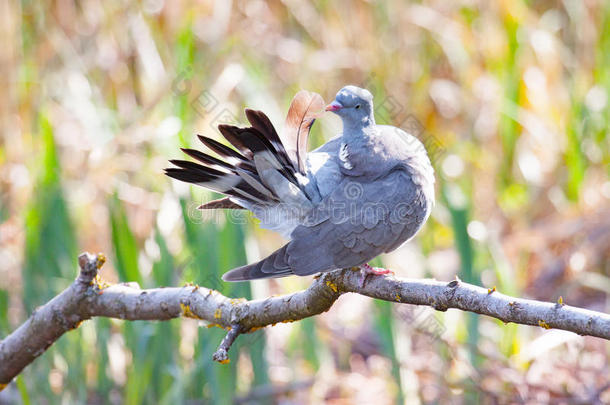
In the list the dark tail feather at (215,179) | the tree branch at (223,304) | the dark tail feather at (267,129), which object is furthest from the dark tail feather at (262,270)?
the dark tail feather at (267,129)

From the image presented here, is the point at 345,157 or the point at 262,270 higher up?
the point at 345,157

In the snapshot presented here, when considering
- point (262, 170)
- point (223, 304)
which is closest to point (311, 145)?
point (262, 170)

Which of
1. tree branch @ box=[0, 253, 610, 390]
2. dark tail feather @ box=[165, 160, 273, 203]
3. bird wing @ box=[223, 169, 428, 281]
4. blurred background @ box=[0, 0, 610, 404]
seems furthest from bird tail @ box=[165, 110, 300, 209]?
blurred background @ box=[0, 0, 610, 404]

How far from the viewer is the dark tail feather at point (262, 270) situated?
2.10 m

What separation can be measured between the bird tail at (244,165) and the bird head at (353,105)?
24 cm

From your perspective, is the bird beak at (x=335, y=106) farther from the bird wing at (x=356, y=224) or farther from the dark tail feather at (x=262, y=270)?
the dark tail feather at (x=262, y=270)

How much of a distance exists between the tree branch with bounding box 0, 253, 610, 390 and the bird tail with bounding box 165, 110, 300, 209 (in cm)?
32

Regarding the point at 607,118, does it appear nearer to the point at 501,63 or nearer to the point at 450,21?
the point at 501,63

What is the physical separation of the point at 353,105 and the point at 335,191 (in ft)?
0.94

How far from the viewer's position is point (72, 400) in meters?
3.05

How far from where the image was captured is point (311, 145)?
401 centimetres

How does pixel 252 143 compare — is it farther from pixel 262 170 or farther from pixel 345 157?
pixel 345 157

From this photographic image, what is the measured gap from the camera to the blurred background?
124 inches

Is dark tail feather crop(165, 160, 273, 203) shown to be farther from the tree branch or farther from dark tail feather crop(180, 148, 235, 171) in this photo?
the tree branch
